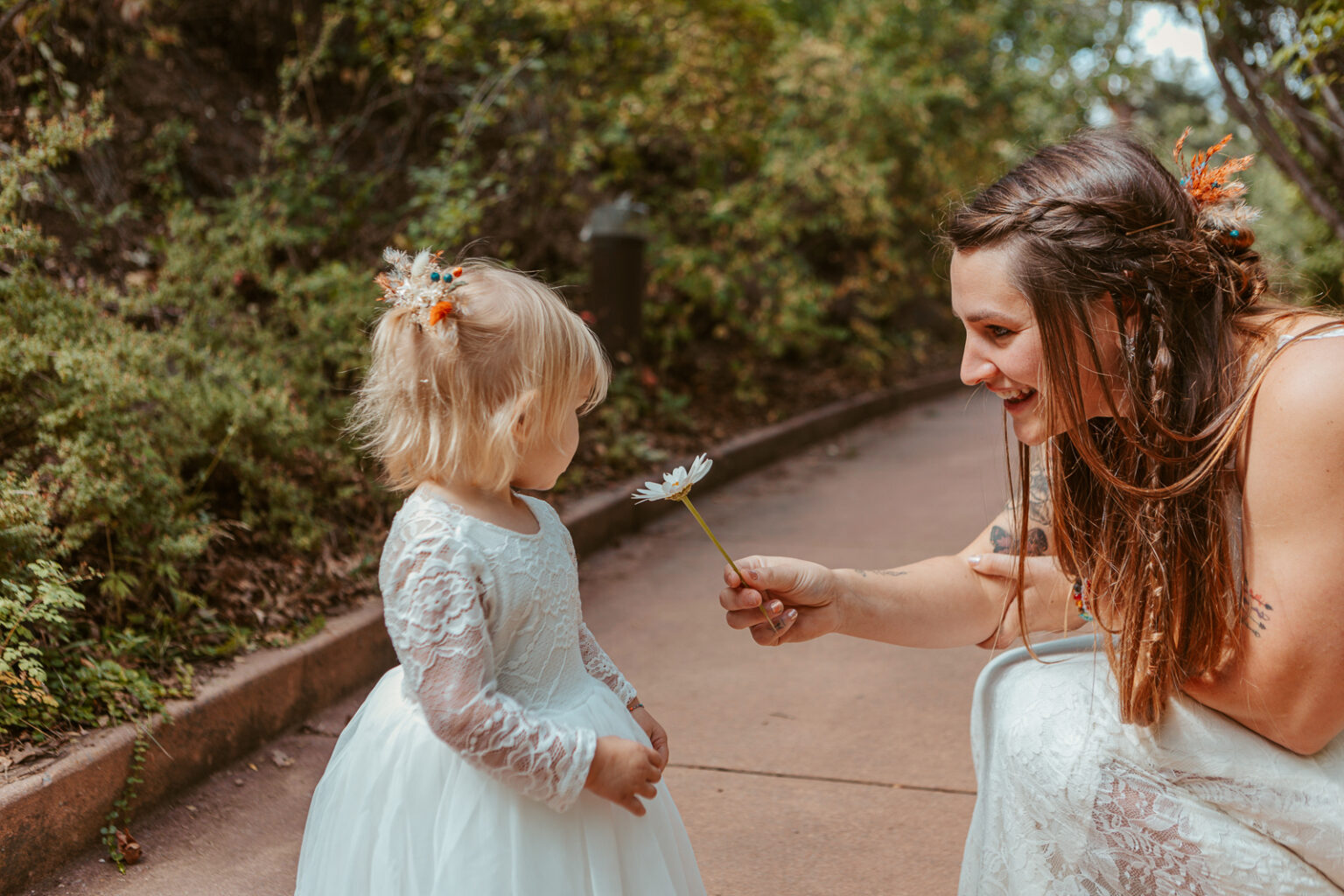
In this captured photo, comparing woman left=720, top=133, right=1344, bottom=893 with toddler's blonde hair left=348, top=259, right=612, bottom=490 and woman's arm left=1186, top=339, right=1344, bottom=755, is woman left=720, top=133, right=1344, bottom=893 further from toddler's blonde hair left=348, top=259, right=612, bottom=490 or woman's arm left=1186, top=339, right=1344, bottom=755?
toddler's blonde hair left=348, top=259, right=612, bottom=490

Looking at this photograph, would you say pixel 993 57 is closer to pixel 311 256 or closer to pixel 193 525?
pixel 311 256

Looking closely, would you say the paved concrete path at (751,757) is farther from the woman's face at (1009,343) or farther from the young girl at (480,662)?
the woman's face at (1009,343)

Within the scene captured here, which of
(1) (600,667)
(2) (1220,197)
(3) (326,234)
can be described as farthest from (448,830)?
(3) (326,234)

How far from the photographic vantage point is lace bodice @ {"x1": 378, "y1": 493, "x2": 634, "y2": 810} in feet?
5.27

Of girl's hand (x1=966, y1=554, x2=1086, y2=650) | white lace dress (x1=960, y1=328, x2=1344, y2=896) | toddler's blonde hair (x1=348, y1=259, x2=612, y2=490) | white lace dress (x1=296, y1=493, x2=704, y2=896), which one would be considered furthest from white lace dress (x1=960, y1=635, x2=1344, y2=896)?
toddler's blonde hair (x1=348, y1=259, x2=612, y2=490)

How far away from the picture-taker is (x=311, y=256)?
18.6 ft

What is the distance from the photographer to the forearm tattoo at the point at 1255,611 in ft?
5.51

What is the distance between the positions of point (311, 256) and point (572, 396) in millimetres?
4325

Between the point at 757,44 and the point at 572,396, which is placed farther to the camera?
the point at 757,44

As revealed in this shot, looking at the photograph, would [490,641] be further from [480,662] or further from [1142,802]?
[1142,802]

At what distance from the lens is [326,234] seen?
A: 18.2 feet

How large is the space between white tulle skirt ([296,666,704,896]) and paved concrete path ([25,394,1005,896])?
28.2 inches

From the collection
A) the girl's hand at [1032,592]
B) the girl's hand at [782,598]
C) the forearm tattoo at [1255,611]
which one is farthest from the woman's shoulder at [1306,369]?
the girl's hand at [782,598]

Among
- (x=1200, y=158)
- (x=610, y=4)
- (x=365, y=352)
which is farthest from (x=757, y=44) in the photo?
(x=1200, y=158)
